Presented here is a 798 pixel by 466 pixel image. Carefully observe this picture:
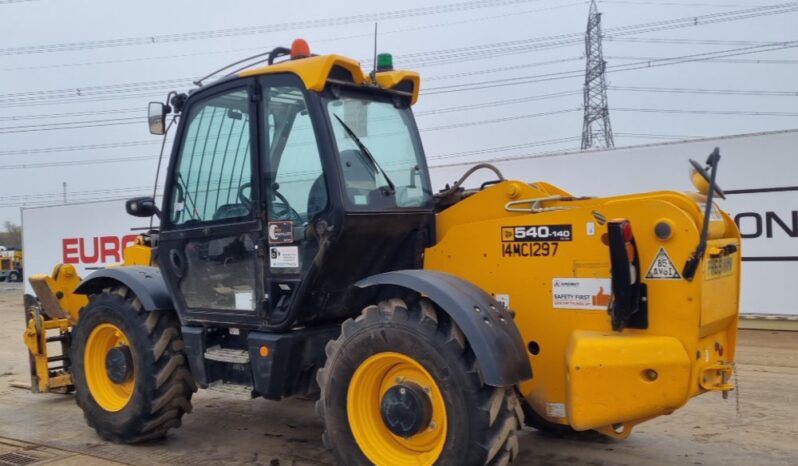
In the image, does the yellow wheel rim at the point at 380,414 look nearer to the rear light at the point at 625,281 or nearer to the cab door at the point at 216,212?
the cab door at the point at 216,212

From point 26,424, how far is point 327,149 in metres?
3.87

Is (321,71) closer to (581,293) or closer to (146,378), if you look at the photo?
(581,293)

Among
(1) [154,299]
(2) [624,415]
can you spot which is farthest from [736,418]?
(1) [154,299]

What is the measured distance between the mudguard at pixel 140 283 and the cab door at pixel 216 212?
0.16 m

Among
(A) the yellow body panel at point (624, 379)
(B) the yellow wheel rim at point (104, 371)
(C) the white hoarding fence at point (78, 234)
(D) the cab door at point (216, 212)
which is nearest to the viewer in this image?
(A) the yellow body panel at point (624, 379)

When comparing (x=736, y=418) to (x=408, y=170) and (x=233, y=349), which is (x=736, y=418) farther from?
(x=233, y=349)

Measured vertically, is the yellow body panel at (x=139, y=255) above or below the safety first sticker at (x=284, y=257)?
below

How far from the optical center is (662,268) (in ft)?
12.4

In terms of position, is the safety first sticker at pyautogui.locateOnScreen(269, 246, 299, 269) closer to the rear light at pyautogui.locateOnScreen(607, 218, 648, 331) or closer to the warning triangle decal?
the rear light at pyautogui.locateOnScreen(607, 218, 648, 331)

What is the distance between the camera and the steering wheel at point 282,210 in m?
4.50

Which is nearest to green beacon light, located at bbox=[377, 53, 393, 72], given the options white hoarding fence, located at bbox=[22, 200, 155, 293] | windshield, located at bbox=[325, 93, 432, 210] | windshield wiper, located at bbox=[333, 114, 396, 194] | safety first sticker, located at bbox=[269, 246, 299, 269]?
windshield, located at bbox=[325, 93, 432, 210]

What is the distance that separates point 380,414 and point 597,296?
137cm

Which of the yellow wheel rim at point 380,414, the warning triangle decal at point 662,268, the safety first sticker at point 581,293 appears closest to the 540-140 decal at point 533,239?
the safety first sticker at point 581,293

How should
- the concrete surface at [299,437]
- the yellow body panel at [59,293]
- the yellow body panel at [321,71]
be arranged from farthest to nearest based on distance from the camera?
the yellow body panel at [59,293], the concrete surface at [299,437], the yellow body panel at [321,71]
